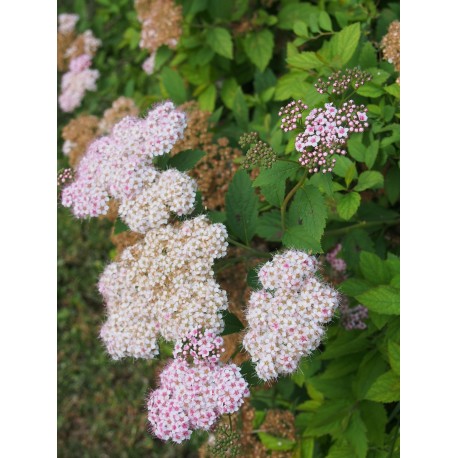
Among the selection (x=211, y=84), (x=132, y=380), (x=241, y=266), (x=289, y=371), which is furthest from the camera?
(x=132, y=380)

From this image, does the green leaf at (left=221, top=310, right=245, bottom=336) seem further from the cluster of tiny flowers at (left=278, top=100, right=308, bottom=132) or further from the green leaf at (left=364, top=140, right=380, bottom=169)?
the green leaf at (left=364, top=140, right=380, bottom=169)

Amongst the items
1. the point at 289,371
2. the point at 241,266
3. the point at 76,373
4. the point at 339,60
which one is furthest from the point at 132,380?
the point at 339,60

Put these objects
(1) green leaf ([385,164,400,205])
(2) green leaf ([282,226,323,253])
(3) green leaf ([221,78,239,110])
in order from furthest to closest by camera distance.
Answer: (3) green leaf ([221,78,239,110])
(1) green leaf ([385,164,400,205])
(2) green leaf ([282,226,323,253])

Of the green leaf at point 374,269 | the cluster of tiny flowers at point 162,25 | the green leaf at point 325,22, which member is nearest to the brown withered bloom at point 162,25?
the cluster of tiny flowers at point 162,25

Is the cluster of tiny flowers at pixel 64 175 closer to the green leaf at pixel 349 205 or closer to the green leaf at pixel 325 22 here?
the green leaf at pixel 349 205

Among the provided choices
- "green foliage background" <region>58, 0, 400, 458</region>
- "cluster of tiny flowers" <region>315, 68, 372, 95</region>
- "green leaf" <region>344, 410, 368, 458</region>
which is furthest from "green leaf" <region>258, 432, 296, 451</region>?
"cluster of tiny flowers" <region>315, 68, 372, 95</region>

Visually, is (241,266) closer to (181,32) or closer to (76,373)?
(181,32)
